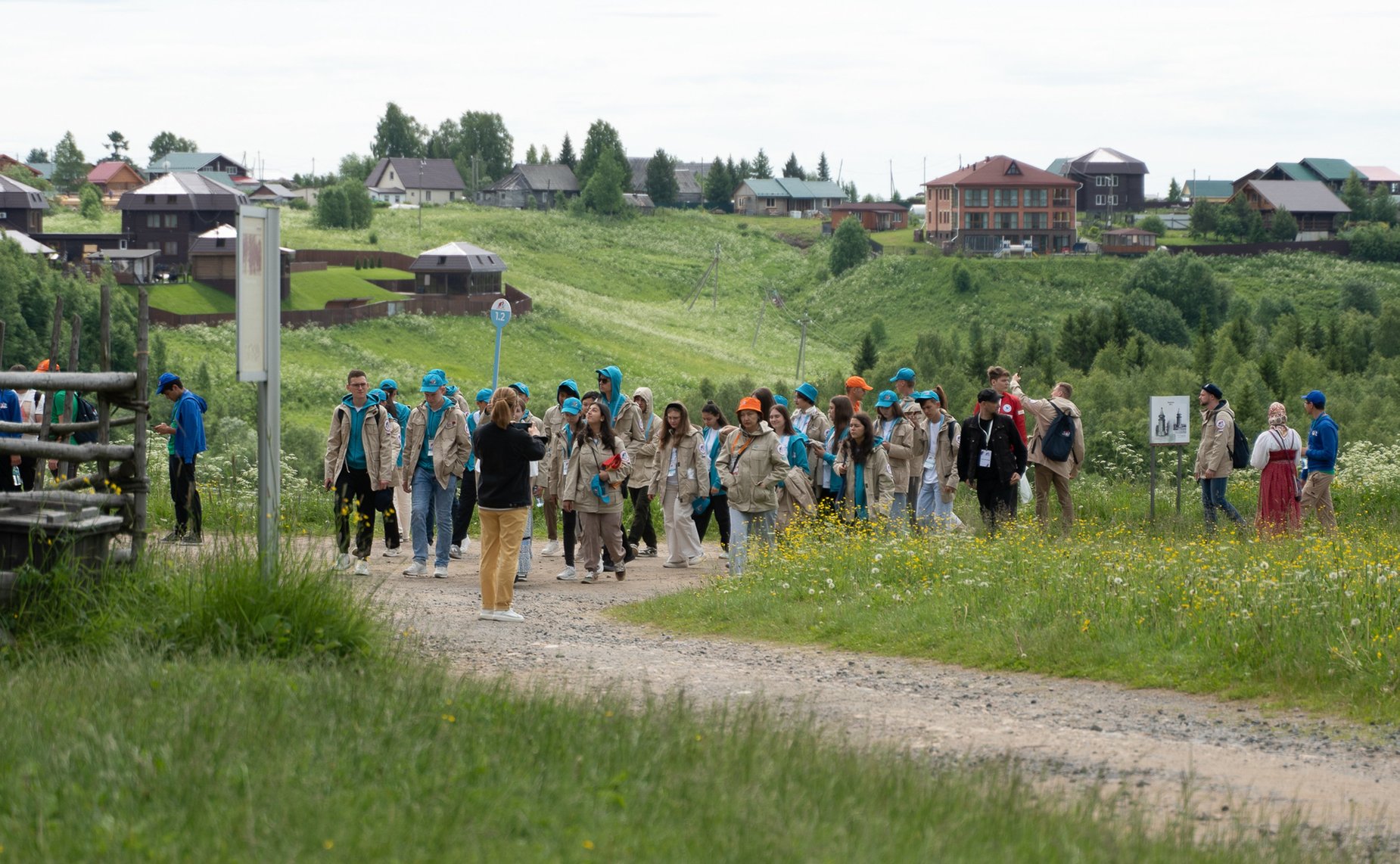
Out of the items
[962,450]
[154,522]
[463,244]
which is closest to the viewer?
[962,450]

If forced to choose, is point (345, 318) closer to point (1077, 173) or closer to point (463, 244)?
point (463, 244)

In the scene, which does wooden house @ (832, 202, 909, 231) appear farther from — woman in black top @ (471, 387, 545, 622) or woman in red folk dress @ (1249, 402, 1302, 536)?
woman in black top @ (471, 387, 545, 622)

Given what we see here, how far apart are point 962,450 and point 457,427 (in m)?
5.38

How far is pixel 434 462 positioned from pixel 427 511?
731 millimetres

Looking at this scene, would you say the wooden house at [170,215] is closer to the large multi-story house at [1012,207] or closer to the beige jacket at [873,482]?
the large multi-story house at [1012,207]

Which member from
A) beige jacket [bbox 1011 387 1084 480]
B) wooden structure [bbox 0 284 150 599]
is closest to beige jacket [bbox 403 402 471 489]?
wooden structure [bbox 0 284 150 599]

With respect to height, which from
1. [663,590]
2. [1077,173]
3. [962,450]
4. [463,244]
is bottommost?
[663,590]

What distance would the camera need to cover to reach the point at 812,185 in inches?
7318

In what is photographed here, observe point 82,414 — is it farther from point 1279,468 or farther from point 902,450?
point 1279,468

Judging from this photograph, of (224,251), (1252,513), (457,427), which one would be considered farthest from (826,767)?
(224,251)

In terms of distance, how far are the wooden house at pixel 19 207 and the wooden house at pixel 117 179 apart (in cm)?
5599

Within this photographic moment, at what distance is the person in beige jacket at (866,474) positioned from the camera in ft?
50.5

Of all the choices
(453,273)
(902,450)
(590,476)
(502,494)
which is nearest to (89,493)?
(502,494)

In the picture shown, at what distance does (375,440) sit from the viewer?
14492mm
